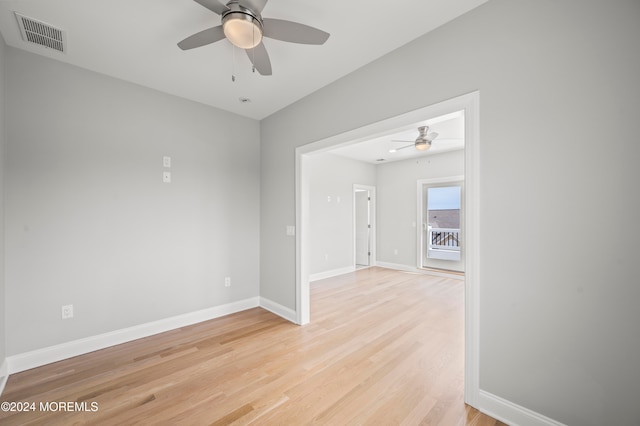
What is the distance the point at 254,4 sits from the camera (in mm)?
1604

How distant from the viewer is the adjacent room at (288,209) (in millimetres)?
1480

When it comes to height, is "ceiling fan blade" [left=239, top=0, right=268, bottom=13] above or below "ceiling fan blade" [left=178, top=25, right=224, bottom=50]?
above

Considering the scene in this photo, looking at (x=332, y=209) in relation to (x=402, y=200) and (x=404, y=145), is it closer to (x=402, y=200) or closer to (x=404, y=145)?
(x=402, y=200)

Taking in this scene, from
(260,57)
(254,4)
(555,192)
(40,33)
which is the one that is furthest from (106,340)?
(555,192)

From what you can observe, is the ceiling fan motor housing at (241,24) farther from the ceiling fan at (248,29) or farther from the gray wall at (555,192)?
the gray wall at (555,192)

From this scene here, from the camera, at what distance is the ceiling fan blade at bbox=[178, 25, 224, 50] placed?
1.79 metres

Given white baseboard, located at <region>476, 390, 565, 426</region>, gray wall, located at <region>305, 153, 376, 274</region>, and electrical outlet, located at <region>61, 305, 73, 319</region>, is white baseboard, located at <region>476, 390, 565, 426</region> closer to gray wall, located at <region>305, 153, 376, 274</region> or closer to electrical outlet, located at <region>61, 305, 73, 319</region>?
electrical outlet, located at <region>61, 305, 73, 319</region>

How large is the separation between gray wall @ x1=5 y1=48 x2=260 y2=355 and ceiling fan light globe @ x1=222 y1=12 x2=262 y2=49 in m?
1.94

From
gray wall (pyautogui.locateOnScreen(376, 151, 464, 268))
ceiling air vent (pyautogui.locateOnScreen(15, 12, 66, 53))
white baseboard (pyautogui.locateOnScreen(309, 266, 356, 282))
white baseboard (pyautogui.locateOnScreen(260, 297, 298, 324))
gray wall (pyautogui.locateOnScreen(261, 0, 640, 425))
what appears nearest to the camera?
gray wall (pyautogui.locateOnScreen(261, 0, 640, 425))

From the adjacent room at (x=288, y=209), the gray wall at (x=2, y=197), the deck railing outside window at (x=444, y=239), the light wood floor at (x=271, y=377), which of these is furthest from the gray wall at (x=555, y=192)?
the deck railing outside window at (x=444, y=239)

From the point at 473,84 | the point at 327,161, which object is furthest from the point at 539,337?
the point at 327,161

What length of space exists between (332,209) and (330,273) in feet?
4.95

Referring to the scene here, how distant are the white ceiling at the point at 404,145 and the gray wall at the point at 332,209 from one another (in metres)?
0.35

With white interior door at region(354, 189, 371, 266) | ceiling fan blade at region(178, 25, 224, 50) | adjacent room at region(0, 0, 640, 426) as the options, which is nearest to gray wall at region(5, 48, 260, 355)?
adjacent room at region(0, 0, 640, 426)
